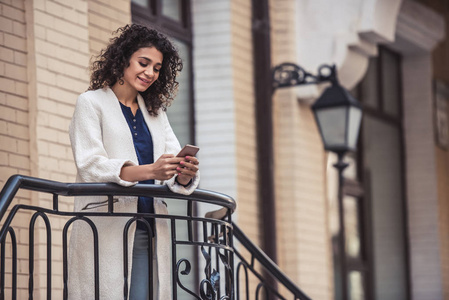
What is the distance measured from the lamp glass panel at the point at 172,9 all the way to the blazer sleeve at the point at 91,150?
3.78 m

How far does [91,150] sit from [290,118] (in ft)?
14.7

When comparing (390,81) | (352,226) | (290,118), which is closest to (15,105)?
(290,118)

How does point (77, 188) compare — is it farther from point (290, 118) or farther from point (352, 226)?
point (352, 226)

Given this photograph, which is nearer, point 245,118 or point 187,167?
point 187,167

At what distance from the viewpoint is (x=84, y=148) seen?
4332 mm

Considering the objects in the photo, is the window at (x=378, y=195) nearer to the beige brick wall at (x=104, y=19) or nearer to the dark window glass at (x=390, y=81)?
the dark window glass at (x=390, y=81)

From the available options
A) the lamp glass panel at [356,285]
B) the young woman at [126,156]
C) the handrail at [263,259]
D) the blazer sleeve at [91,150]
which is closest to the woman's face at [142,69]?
the young woman at [126,156]

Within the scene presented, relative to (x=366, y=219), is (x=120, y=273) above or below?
below

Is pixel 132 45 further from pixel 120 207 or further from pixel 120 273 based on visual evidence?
pixel 120 273

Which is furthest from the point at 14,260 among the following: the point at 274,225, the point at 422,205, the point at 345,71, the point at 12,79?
the point at 422,205

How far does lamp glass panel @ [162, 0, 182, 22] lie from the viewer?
8.10m

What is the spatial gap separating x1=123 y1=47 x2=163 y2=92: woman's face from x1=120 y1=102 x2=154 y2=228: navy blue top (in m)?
0.12

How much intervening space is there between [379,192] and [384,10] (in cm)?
304

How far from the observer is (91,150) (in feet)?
14.2
